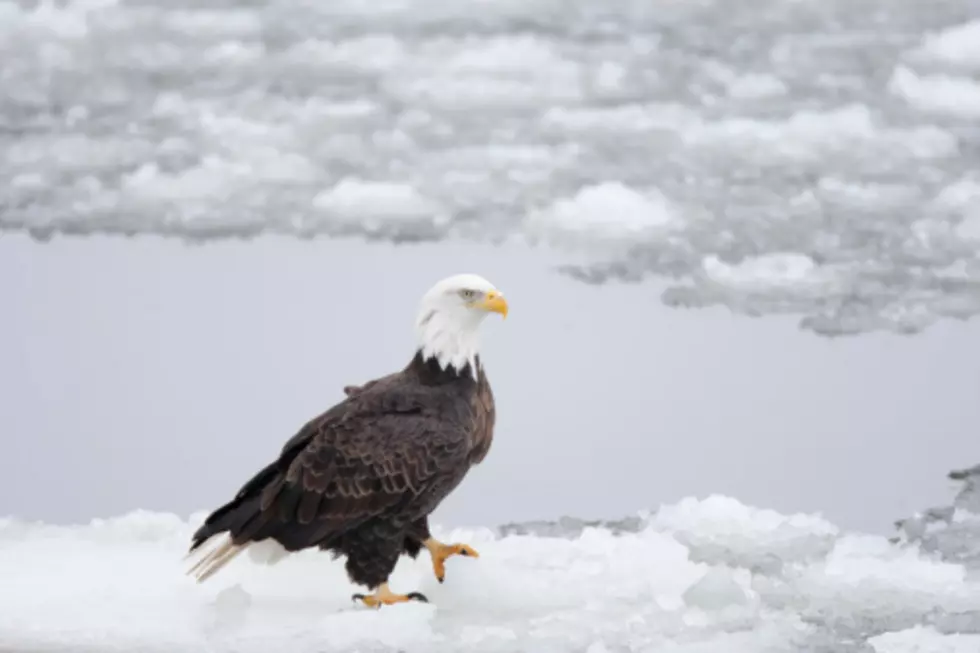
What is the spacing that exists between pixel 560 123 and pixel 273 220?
2.44 feet

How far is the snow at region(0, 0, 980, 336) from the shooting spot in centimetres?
334

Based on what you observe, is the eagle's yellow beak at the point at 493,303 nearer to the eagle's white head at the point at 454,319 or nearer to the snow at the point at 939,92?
the eagle's white head at the point at 454,319

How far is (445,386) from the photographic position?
3.00m

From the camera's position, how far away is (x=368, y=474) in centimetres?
286

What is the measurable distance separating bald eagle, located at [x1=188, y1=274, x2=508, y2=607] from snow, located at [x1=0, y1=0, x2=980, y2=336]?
1.34ft

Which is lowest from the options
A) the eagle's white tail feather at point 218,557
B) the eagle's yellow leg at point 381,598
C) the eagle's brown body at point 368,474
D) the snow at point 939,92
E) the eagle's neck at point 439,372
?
the eagle's yellow leg at point 381,598

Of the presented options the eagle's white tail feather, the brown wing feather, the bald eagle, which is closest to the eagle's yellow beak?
the bald eagle

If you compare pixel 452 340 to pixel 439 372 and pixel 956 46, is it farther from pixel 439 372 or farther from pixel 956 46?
pixel 956 46

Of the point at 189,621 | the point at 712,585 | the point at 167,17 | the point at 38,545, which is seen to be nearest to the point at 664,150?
the point at 712,585

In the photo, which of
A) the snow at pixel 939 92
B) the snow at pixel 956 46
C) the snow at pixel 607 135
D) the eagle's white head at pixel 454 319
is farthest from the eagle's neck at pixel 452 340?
the snow at pixel 956 46

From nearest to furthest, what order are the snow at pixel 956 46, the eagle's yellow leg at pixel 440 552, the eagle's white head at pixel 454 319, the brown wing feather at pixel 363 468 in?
the brown wing feather at pixel 363 468 → the eagle's white head at pixel 454 319 → the eagle's yellow leg at pixel 440 552 → the snow at pixel 956 46

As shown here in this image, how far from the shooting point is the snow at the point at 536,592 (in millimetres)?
2914

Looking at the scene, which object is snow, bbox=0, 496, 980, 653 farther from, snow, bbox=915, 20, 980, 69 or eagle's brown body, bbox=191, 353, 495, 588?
snow, bbox=915, 20, 980, 69

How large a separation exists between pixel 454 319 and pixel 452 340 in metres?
0.05
